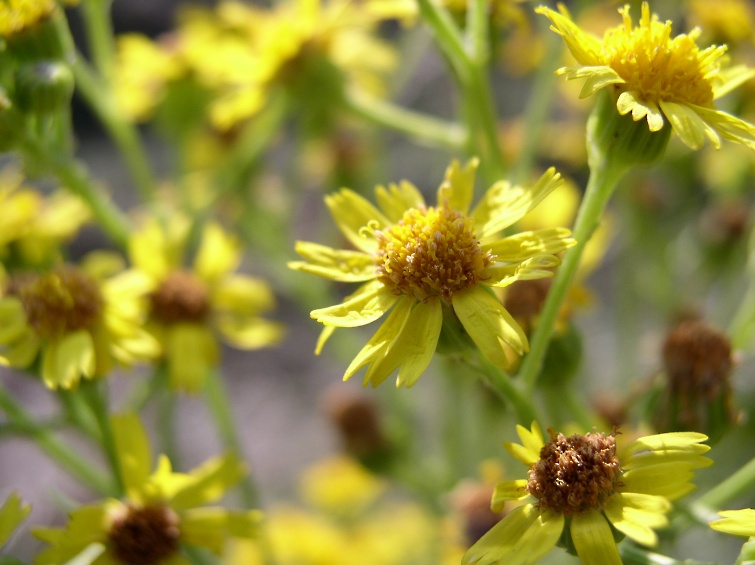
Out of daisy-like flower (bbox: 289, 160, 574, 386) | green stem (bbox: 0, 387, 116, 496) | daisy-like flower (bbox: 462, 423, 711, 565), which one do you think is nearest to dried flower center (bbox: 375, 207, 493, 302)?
daisy-like flower (bbox: 289, 160, 574, 386)

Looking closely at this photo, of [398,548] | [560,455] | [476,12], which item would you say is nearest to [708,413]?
[560,455]

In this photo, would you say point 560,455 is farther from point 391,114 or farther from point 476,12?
Result: point 391,114

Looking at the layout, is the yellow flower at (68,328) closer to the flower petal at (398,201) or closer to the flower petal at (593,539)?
the flower petal at (398,201)

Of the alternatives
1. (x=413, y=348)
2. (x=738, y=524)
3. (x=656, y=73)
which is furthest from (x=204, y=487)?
(x=656, y=73)

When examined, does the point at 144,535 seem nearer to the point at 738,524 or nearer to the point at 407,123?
the point at 738,524

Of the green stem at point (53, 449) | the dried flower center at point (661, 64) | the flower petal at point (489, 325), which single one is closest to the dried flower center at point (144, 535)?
the green stem at point (53, 449)

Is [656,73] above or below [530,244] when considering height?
above

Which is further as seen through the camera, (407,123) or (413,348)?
(407,123)
